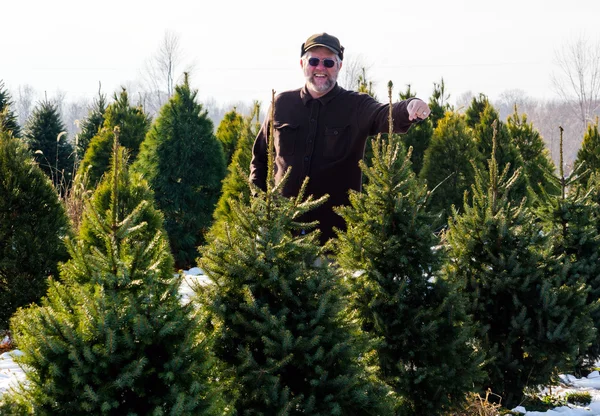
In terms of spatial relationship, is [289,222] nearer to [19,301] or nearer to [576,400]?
[19,301]

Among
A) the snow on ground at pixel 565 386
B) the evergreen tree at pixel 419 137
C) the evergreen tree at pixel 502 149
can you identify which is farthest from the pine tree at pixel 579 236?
the evergreen tree at pixel 419 137

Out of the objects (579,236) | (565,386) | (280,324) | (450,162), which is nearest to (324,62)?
(280,324)

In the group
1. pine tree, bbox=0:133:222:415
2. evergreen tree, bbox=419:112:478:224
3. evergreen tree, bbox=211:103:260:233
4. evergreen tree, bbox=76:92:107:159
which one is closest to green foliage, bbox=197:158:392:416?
pine tree, bbox=0:133:222:415

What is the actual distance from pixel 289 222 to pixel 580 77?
147 feet

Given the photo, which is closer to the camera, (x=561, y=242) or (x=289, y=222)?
(x=289, y=222)

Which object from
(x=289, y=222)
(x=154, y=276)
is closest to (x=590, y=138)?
(x=289, y=222)

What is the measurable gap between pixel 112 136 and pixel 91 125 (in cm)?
459

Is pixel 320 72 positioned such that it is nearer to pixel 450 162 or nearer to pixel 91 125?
pixel 450 162

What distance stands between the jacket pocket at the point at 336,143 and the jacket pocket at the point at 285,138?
0.25 meters

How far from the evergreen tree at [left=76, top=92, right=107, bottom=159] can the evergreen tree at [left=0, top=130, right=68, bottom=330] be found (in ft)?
29.4

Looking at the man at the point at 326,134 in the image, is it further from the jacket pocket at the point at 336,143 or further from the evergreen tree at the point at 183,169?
the evergreen tree at the point at 183,169

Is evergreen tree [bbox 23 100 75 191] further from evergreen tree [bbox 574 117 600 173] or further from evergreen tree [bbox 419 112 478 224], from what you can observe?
evergreen tree [bbox 574 117 600 173]

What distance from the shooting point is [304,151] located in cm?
481

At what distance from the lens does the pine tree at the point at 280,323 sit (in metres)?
2.69
